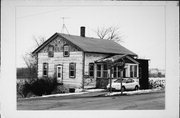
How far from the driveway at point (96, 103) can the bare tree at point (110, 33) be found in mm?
985

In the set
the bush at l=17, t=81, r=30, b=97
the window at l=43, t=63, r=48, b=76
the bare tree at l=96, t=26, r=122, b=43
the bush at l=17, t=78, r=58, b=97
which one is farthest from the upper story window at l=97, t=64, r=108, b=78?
the bush at l=17, t=81, r=30, b=97

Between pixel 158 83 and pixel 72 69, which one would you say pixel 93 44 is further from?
pixel 158 83

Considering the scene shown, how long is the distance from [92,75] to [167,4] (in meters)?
1.71

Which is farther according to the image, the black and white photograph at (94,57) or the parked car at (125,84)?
the parked car at (125,84)

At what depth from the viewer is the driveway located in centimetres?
693

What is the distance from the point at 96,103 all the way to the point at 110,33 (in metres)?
1.19

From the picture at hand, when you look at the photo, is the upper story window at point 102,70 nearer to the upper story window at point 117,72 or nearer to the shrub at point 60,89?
the upper story window at point 117,72

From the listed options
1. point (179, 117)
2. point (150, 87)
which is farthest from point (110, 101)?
point (179, 117)

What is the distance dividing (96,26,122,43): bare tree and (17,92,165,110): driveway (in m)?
0.99

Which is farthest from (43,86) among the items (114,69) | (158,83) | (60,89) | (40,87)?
(158,83)

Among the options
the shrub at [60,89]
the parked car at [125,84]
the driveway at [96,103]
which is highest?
the parked car at [125,84]

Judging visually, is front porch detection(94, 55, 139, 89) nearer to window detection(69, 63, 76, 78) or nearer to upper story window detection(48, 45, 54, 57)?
window detection(69, 63, 76, 78)

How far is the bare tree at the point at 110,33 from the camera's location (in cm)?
698

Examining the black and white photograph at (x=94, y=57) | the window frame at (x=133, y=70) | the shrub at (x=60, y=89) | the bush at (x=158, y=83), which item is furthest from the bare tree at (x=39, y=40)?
the bush at (x=158, y=83)
